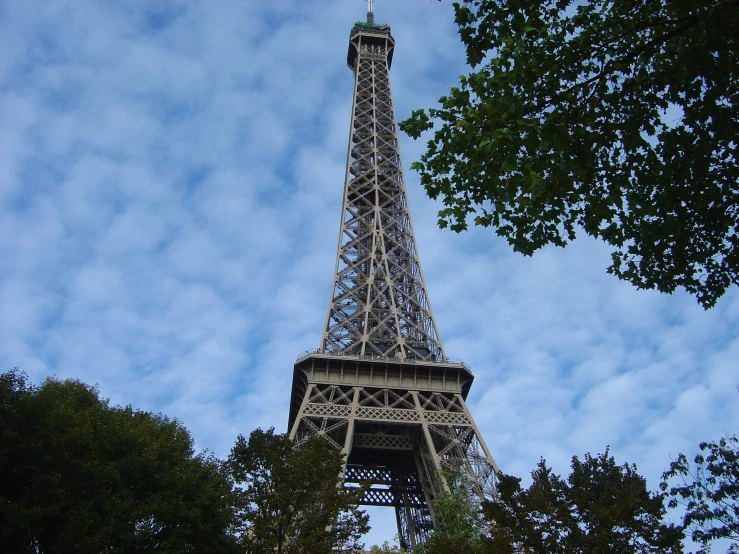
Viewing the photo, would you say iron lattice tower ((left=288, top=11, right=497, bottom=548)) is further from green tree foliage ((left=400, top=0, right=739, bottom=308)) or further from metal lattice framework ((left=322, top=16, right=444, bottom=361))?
green tree foliage ((left=400, top=0, right=739, bottom=308))

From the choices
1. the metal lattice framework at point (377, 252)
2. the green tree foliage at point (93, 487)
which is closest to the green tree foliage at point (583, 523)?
the green tree foliage at point (93, 487)

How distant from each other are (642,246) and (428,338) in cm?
3189

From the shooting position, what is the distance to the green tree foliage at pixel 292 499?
19594 millimetres

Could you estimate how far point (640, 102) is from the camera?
1199 centimetres

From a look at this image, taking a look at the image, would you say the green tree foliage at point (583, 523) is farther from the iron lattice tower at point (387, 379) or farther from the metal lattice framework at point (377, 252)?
the metal lattice framework at point (377, 252)

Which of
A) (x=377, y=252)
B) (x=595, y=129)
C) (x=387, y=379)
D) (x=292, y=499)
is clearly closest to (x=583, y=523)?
(x=292, y=499)

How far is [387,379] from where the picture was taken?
135 feet

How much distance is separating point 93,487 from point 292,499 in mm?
6320

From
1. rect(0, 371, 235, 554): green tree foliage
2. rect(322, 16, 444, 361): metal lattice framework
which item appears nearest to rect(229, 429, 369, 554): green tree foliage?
rect(0, 371, 235, 554): green tree foliage

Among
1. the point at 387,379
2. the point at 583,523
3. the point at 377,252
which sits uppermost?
the point at 377,252

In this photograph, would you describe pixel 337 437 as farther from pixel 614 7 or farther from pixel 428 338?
pixel 614 7

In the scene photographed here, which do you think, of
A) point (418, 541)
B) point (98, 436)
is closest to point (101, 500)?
point (98, 436)

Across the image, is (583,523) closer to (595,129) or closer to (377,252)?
(595,129)

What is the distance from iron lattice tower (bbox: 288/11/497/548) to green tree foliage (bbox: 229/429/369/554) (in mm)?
13605
